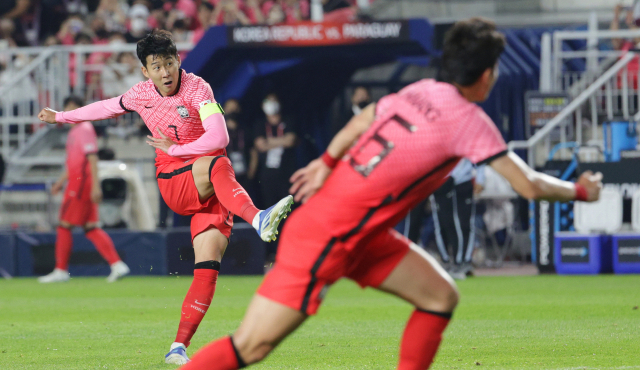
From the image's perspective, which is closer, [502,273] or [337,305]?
[337,305]

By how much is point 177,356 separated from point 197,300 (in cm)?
39

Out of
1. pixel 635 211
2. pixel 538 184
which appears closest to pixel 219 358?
pixel 538 184

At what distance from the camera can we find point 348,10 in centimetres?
1836

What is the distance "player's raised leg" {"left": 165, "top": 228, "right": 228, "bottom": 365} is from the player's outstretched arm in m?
2.85

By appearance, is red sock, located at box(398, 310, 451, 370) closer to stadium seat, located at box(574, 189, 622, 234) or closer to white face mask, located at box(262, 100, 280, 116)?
stadium seat, located at box(574, 189, 622, 234)

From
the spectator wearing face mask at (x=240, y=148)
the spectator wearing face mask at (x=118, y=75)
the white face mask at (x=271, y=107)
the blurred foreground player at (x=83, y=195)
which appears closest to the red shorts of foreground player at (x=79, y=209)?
the blurred foreground player at (x=83, y=195)

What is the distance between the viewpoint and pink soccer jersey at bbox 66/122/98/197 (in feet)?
43.1

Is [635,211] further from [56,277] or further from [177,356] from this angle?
[177,356]

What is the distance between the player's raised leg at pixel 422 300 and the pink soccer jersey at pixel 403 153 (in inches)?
14.3

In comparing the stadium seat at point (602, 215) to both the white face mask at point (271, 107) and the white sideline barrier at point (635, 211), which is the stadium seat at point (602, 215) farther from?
the white face mask at point (271, 107)

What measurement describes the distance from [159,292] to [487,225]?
5991mm

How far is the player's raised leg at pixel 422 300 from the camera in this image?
4.25 m

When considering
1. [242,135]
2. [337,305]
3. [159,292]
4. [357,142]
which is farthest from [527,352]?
[242,135]

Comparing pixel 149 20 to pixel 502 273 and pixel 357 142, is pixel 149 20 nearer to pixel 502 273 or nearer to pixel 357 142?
pixel 502 273
